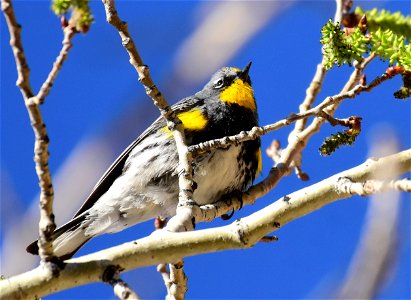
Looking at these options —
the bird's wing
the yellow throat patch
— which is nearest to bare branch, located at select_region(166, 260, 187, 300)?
the bird's wing

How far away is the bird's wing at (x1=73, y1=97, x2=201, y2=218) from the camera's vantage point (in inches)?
203

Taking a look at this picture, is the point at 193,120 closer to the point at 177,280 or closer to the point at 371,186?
the point at 177,280

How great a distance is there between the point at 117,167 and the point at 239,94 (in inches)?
48.5

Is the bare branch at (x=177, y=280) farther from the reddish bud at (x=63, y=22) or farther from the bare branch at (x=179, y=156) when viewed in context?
Answer: the reddish bud at (x=63, y=22)

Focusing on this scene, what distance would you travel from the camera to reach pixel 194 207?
3.05m

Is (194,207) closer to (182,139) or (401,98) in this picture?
(182,139)

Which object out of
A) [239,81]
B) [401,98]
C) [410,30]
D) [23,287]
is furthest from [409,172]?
[239,81]

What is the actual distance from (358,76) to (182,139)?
1.18 metres

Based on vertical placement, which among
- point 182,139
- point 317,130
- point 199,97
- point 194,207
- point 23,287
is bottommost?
point 23,287

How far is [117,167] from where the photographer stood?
5.31 metres

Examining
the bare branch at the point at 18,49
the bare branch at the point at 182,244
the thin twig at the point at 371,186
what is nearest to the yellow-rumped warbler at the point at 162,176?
the bare branch at the point at 182,244

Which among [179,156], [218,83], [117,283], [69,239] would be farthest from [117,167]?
[117,283]

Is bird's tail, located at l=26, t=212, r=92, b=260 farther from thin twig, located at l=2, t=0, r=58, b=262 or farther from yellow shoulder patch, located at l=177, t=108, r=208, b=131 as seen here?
thin twig, located at l=2, t=0, r=58, b=262

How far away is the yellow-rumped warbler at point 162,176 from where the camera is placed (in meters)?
4.70
